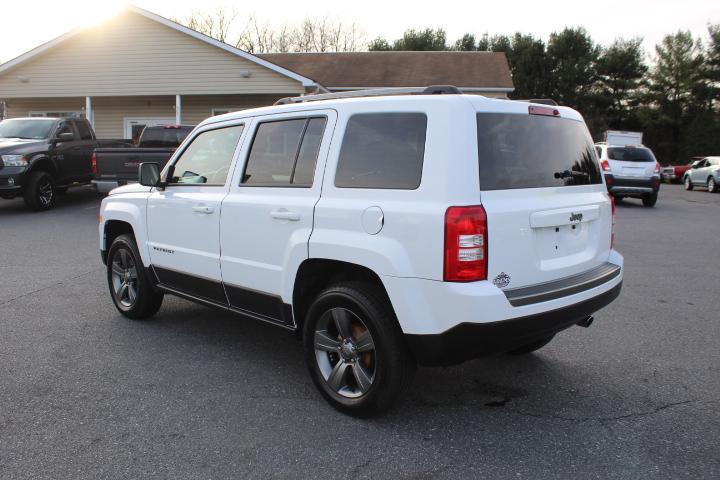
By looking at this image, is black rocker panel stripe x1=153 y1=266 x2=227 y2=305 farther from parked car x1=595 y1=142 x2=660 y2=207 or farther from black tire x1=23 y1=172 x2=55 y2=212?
parked car x1=595 y1=142 x2=660 y2=207

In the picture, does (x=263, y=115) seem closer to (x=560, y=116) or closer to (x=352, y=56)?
(x=560, y=116)

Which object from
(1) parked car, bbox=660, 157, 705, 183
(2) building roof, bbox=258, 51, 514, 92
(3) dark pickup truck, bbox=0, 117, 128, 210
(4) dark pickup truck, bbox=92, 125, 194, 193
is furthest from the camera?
(1) parked car, bbox=660, 157, 705, 183

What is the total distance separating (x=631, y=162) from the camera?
53.0 ft

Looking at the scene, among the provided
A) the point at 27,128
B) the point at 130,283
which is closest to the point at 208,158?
the point at 130,283

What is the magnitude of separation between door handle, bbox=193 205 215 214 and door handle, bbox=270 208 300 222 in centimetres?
71

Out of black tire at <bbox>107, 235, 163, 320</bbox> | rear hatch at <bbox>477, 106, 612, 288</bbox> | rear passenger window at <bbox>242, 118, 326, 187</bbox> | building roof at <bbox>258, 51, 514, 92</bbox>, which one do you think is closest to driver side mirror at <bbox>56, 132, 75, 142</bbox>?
black tire at <bbox>107, 235, 163, 320</bbox>

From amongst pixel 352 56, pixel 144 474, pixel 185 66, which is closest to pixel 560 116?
pixel 144 474

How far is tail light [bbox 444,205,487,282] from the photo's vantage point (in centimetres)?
290

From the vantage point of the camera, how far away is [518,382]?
13.1ft

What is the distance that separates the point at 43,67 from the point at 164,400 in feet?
65.6

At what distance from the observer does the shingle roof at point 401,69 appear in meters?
26.1

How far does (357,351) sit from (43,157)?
12128 millimetres

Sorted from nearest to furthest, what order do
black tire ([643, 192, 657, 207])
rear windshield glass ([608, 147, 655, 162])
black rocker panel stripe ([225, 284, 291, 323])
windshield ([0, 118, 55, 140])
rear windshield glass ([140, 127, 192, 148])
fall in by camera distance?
1. black rocker panel stripe ([225, 284, 291, 323])
2. windshield ([0, 118, 55, 140])
3. rear windshield glass ([140, 127, 192, 148])
4. rear windshield glass ([608, 147, 655, 162])
5. black tire ([643, 192, 657, 207])

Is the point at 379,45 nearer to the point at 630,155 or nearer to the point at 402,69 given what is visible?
the point at 402,69
